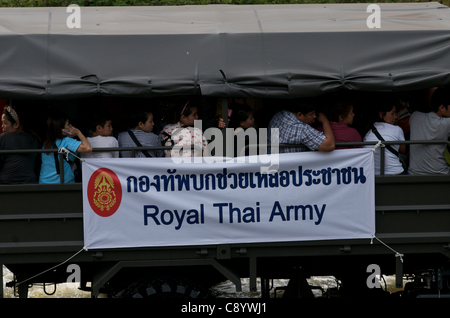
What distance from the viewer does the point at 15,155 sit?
4.55 metres

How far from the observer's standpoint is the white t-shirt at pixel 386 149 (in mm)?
4738

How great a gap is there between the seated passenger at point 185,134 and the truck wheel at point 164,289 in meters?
1.18

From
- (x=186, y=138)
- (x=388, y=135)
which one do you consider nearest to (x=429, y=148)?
(x=388, y=135)

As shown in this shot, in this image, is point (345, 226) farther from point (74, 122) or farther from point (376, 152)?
point (74, 122)

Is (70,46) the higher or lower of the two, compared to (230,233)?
higher

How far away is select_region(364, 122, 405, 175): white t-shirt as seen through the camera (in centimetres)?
474

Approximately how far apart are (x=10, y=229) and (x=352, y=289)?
3.53 m

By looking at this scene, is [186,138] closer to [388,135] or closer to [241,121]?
[241,121]

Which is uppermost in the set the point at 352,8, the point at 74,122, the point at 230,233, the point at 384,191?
the point at 352,8

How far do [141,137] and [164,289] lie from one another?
145 cm

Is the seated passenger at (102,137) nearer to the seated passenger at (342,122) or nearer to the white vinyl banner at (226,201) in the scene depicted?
the white vinyl banner at (226,201)

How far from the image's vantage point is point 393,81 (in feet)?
14.4
